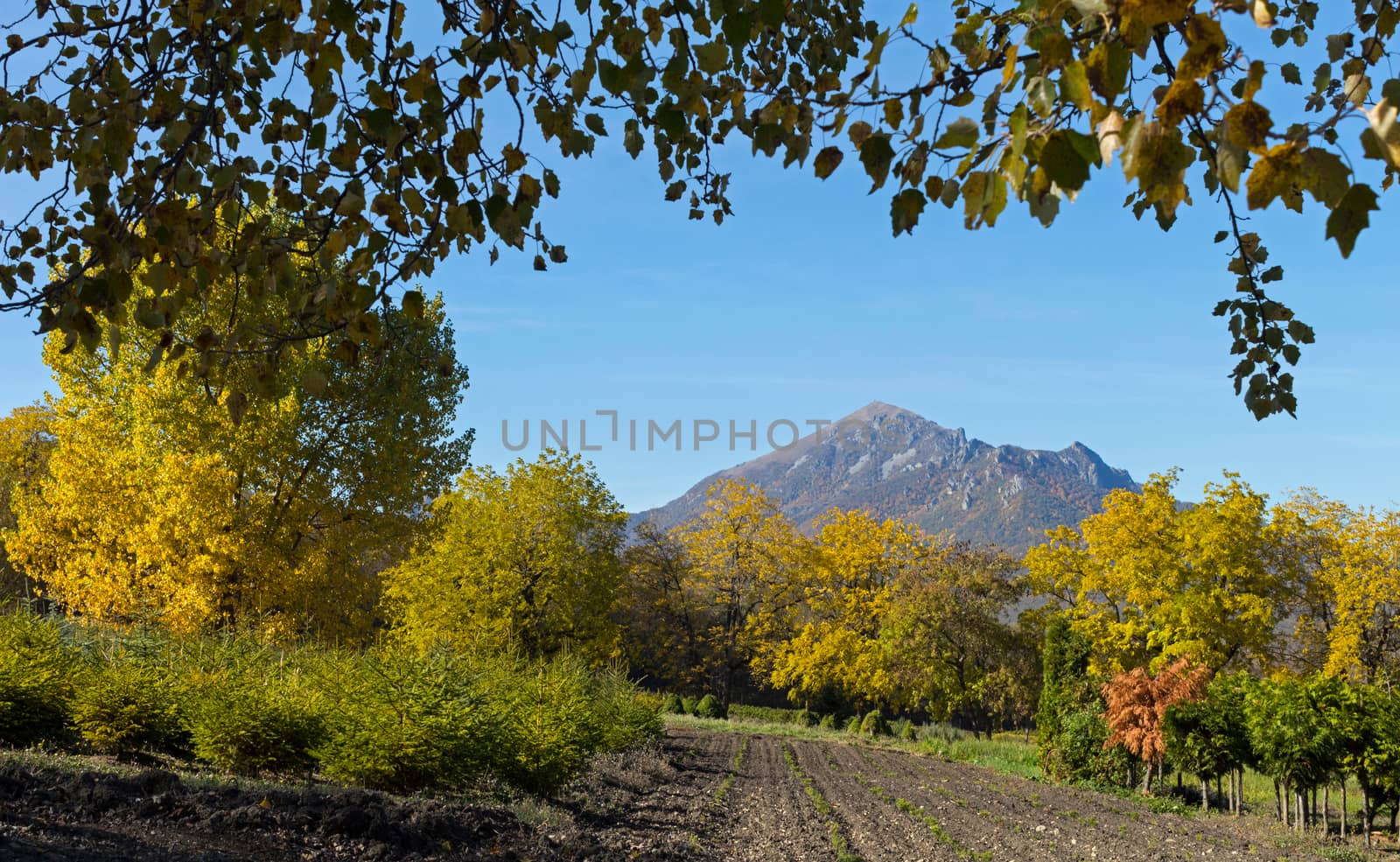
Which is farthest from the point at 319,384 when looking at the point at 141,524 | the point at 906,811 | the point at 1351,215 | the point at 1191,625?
the point at 1191,625

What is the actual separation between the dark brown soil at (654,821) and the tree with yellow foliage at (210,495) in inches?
290

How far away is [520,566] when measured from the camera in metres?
21.1

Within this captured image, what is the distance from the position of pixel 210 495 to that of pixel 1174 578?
19605mm

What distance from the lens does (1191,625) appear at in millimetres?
19125

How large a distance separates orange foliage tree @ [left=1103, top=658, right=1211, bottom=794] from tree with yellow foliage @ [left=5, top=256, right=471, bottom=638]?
12.9m

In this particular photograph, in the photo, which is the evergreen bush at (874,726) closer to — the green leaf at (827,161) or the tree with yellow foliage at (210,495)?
the tree with yellow foliage at (210,495)

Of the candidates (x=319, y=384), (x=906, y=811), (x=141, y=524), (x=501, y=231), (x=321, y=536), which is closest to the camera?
(x=501, y=231)

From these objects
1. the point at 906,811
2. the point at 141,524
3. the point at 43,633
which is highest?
the point at 141,524

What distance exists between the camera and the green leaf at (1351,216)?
1.13 m

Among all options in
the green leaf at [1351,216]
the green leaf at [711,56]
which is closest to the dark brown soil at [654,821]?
the green leaf at [711,56]

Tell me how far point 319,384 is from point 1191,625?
20.9m

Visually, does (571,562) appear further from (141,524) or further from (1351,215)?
(1351,215)

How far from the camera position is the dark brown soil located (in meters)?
5.09

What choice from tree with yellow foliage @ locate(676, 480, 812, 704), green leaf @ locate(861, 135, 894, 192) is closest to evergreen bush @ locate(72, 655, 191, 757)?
green leaf @ locate(861, 135, 894, 192)
